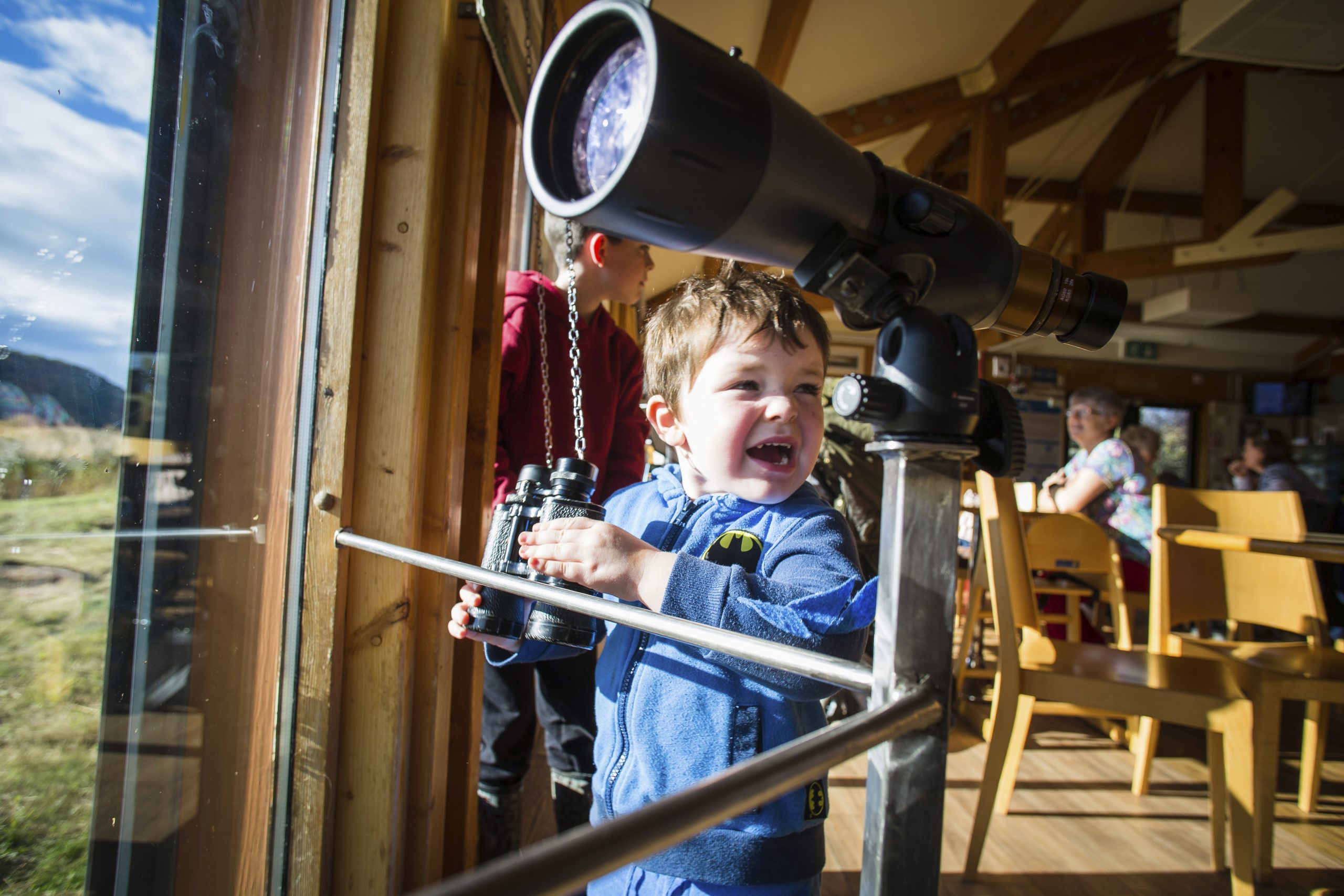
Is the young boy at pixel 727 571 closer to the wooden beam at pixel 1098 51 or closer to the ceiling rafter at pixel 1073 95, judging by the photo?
the wooden beam at pixel 1098 51

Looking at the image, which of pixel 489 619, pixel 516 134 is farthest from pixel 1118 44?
pixel 489 619

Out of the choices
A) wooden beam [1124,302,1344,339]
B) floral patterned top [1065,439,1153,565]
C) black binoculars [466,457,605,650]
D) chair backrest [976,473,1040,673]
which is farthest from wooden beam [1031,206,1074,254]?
black binoculars [466,457,605,650]

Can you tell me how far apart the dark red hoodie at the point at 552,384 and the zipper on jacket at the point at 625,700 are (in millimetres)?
582

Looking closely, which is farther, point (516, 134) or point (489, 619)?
point (516, 134)

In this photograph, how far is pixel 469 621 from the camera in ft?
2.54

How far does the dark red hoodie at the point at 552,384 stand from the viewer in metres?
1.40

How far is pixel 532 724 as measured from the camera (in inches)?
58.9

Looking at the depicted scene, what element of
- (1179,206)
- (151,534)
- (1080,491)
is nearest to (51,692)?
(151,534)

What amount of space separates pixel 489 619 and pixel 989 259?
57 centimetres

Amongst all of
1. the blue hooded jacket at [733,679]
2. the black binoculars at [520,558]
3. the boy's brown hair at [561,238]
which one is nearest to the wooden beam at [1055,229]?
the boy's brown hair at [561,238]

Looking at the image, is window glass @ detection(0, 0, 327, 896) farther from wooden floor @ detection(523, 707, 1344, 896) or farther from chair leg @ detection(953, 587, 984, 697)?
chair leg @ detection(953, 587, 984, 697)

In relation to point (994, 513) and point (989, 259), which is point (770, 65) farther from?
point (989, 259)

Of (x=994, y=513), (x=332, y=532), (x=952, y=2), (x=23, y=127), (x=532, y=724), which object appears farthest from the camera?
(x=952, y=2)

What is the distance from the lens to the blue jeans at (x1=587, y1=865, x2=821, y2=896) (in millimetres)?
719
